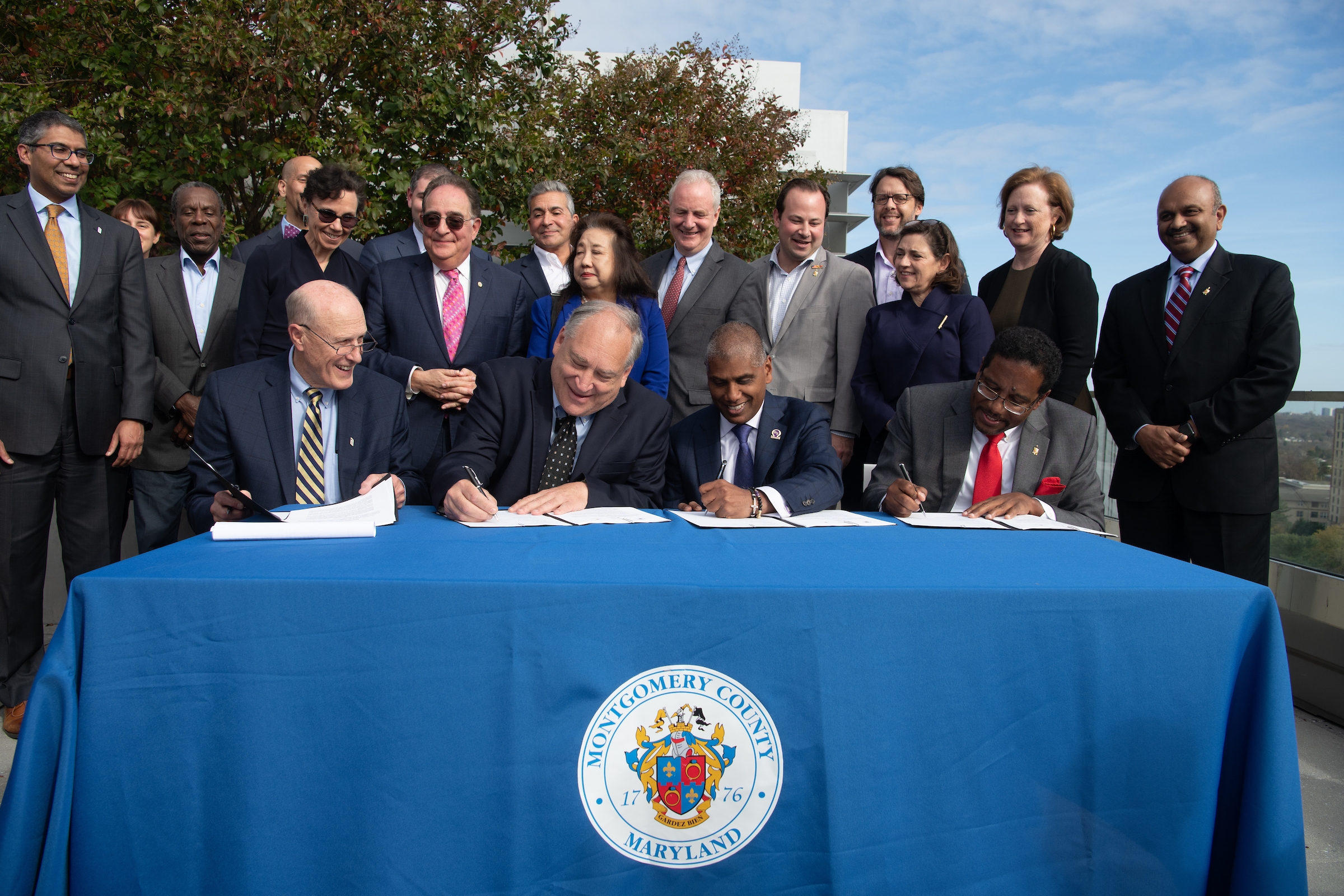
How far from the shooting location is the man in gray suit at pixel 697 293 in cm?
411

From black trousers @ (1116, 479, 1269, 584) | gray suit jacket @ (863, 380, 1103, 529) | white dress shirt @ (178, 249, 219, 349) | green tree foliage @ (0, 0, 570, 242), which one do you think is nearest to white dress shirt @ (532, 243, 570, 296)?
white dress shirt @ (178, 249, 219, 349)

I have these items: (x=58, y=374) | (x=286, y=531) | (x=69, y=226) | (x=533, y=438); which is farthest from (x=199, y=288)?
(x=286, y=531)

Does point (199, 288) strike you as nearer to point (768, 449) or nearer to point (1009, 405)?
point (768, 449)

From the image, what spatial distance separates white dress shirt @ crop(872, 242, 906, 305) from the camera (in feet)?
14.7

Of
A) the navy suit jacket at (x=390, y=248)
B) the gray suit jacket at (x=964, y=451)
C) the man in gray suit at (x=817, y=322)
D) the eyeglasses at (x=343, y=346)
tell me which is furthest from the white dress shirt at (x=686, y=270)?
the eyeglasses at (x=343, y=346)

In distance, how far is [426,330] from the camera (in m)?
3.71

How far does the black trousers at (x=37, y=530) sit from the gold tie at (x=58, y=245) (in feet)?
1.42

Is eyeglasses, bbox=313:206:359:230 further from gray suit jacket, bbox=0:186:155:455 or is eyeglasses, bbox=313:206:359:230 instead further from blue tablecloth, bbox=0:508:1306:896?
blue tablecloth, bbox=0:508:1306:896

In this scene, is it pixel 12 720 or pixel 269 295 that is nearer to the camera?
pixel 12 720

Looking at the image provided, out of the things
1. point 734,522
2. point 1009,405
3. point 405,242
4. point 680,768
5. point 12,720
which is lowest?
point 12,720

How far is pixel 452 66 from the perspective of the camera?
6793 millimetres

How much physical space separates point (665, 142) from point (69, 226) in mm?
7682

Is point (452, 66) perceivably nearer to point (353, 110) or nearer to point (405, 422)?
point (353, 110)

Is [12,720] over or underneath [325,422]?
underneath
